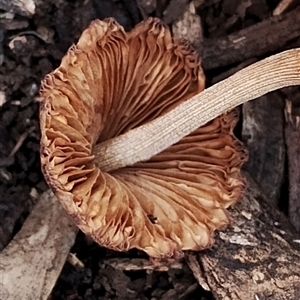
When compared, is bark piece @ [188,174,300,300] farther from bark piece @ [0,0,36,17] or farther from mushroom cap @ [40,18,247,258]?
bark piece @ [0,0,36,17]

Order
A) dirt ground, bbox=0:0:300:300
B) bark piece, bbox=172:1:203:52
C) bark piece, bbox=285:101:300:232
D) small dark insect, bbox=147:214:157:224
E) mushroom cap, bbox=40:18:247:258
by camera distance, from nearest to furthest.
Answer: mushroom cap, bbox=40:18:247:258 → small dark insect, bbox=147:214:157:224 → dirt ground, bbox=0:0:300:300 → bark piece, bbox=285:101:300:232 → bark piece, bbox=172:1:203:52

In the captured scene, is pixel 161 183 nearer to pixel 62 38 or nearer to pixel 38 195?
pixel 38 195

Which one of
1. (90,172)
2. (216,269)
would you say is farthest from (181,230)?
(90,172)

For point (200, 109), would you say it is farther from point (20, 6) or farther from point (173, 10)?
point (20, 6)

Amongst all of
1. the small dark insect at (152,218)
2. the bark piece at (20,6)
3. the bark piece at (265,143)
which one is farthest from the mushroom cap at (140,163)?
the bark piece at (20,6)

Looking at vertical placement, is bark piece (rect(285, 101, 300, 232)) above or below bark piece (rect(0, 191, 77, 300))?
below

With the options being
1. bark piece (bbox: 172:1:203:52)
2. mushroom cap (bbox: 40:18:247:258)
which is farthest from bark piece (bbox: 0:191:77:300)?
bark piece (bbox: 172:1:203:52)
